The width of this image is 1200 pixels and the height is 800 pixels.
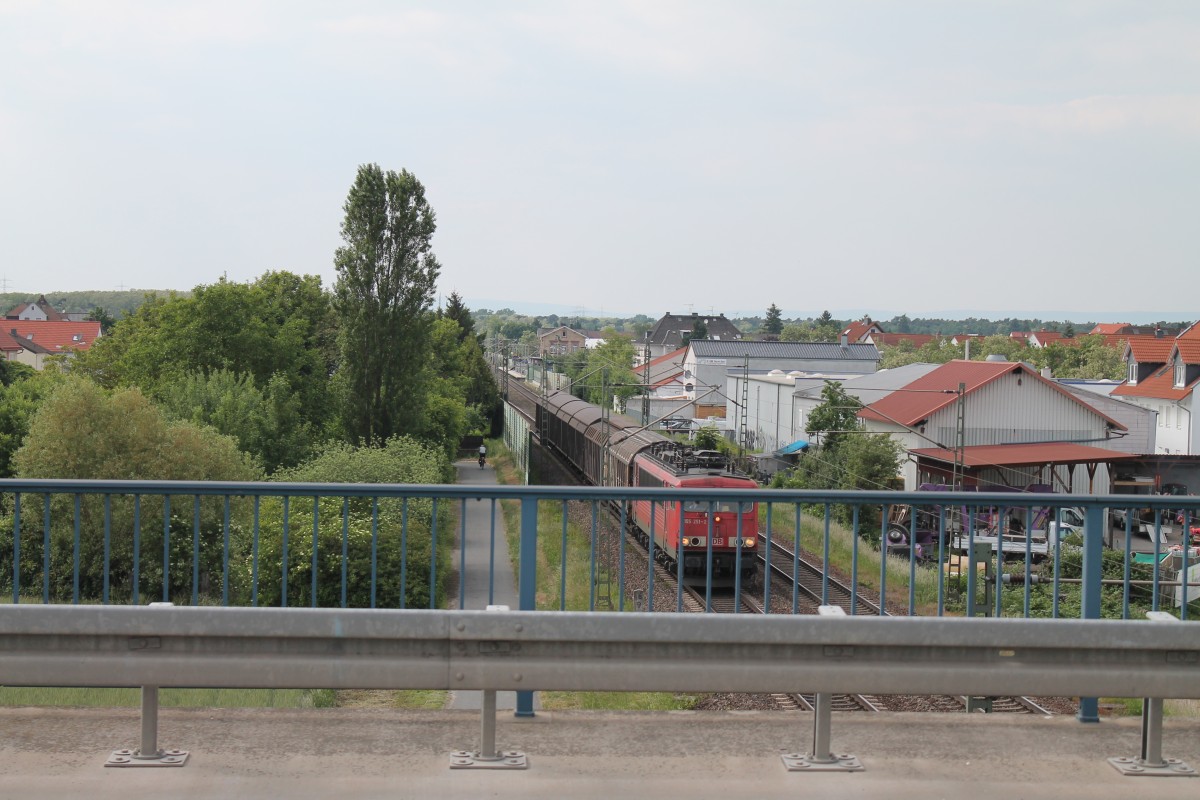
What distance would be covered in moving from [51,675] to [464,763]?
1664 mm

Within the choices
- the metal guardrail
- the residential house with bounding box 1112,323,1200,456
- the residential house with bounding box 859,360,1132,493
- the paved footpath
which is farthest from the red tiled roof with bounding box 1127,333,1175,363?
the metal guardrail

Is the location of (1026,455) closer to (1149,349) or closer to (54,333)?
(1149,349)

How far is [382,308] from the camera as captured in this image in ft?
159

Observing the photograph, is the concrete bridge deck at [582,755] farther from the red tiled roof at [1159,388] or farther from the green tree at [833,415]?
the red tiled roof at [1159,388]

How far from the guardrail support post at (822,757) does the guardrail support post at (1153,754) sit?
116cm

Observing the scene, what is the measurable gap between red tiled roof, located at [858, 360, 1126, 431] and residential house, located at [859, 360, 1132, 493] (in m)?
0.07

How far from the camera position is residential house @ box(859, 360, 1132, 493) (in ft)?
159

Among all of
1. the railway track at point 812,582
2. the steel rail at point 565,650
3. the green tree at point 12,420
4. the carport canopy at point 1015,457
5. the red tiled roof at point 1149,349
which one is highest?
the red tiled roof at point 1149,349

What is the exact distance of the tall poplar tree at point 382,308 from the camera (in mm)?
48312

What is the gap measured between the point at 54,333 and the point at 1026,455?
367 ft

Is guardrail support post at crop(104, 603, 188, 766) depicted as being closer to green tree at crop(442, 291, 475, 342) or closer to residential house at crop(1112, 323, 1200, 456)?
residential house at crop(1112, 323, 1200, 456)

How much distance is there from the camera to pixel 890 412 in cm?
5312

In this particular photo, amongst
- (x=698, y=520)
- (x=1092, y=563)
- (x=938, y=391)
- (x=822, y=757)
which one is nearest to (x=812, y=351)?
(x=938, y=391)

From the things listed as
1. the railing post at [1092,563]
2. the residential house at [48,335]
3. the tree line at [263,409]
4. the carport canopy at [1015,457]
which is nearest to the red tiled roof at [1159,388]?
the carport canopy at [1015,457]
